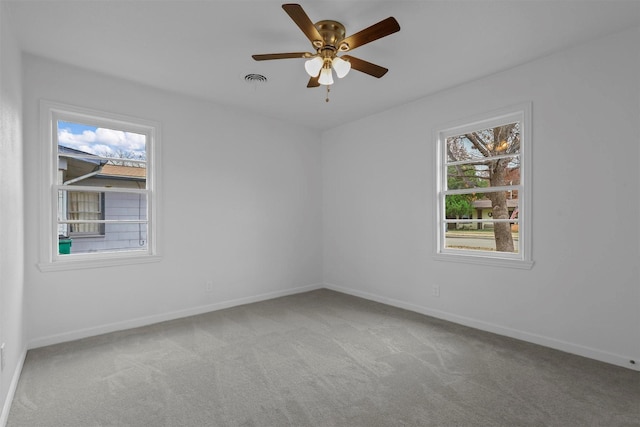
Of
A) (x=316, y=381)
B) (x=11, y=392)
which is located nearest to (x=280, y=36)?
(x=316, y=381)

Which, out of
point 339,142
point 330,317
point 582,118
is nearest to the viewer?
point 582,118

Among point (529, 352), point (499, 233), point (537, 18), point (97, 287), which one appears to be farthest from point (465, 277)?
point (97, 287)

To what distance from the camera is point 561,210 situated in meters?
2.95

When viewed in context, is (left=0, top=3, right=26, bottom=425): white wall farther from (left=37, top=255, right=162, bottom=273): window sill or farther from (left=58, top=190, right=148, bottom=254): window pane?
(left=58, top=190, right=148, bottom=254): window pane

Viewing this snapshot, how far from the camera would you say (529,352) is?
9.44ft

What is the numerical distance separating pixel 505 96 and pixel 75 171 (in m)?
4.28

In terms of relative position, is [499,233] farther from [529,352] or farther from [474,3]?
[474,3]

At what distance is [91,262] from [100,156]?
108cm

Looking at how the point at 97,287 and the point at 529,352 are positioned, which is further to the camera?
the point at 97,287

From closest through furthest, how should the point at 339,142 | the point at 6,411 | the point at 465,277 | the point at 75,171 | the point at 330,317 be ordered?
1. the point at 6,411
2. the point at 75,171
3. the point at 465,277
4. the point at 330,317
5. the point at 339,142

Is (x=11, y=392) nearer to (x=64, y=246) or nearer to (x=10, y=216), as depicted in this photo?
(x=10, y=216)

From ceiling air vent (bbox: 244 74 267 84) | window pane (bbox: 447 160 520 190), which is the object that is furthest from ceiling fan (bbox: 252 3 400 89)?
window pane (bbox: 447 160 520 190)

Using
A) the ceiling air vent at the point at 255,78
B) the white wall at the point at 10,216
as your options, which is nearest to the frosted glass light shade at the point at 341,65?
the ceiling air vent at the point at 255,78

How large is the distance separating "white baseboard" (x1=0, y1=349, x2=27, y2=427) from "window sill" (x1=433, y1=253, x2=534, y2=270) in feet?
12.3
